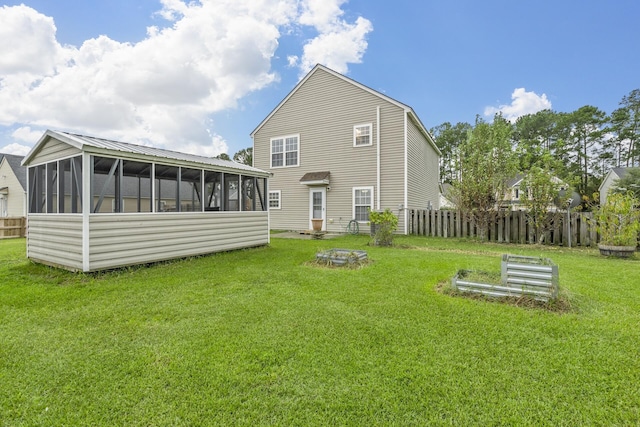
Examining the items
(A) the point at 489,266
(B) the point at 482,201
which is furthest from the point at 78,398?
(B) the point at 482,201

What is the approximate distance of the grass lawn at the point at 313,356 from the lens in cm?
189

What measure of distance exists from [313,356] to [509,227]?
10.3 meters

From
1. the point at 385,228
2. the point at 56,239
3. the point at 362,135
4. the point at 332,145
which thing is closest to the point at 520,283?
the point at 385,228

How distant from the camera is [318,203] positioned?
1462 cm

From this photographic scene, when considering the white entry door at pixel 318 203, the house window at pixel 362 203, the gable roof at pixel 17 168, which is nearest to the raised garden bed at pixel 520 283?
the house window at pixel 362 203

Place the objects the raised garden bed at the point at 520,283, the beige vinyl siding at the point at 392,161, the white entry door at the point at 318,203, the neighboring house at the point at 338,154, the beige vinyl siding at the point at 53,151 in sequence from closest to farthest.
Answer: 1. the raised garden bed at the point at 520,283
2. the beige vinyl siding at the point at 53,151
3. the beige vinyl siding at the point at 392,161
4. the neighboring house at the point at 338,154
5. the white entry door at the point at 318,203

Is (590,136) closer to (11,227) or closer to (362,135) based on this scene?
(362,135)

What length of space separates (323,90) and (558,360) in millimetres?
14354

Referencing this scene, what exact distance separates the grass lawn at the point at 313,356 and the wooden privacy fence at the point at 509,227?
5.47m

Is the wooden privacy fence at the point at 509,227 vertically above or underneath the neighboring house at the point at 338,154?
underneath

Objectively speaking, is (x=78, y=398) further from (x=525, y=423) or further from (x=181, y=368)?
(x=525, y=423)

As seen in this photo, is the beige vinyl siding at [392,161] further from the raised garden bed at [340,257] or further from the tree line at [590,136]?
the tree line at [590,136]

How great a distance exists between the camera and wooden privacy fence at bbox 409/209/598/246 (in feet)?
30.0

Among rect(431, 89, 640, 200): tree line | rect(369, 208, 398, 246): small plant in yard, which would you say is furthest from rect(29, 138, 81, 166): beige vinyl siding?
rect(431, 89, 640, 200): tree line
